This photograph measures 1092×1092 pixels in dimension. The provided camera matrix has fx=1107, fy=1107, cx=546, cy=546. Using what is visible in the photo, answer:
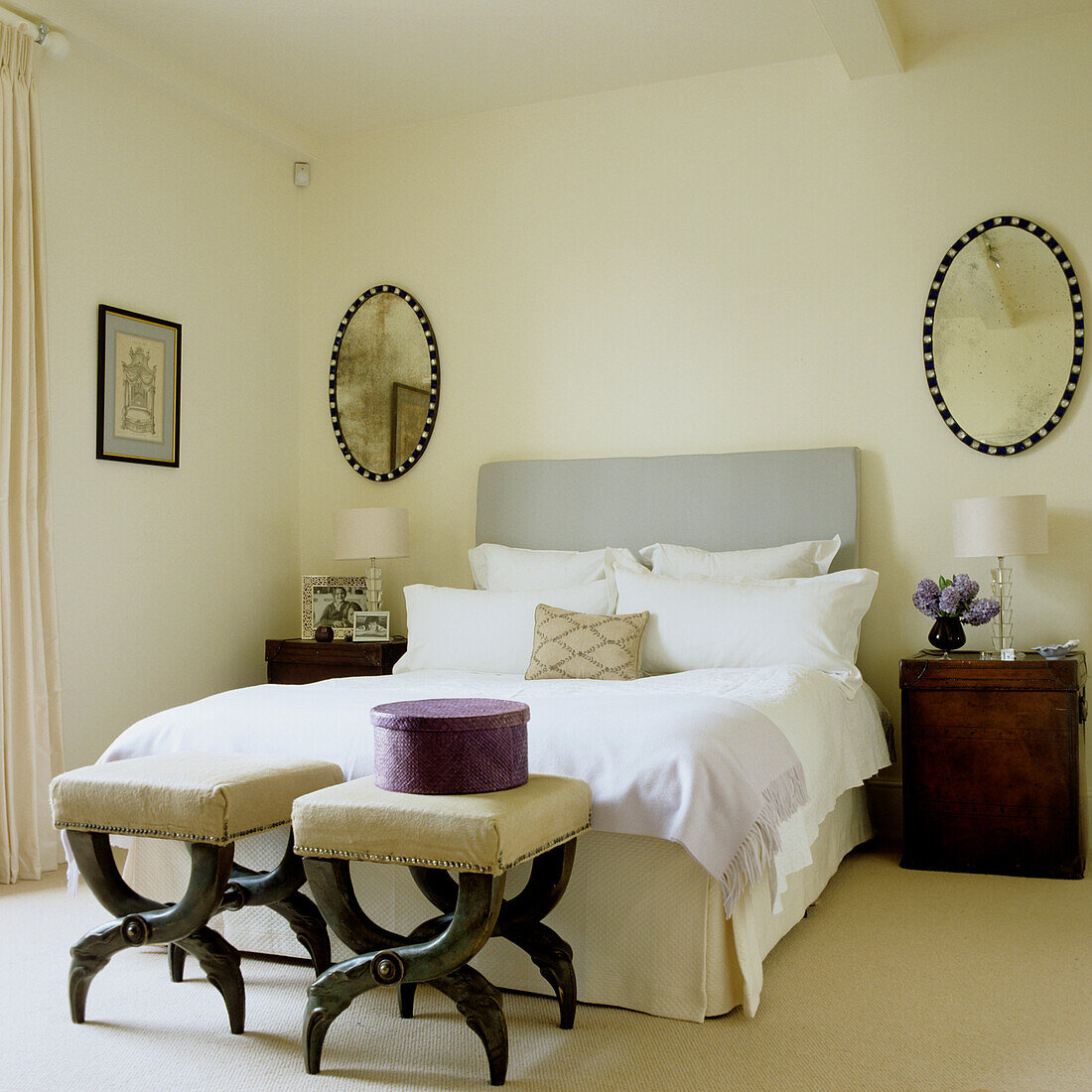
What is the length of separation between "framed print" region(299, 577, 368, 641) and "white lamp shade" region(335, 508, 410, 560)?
8.3 inches

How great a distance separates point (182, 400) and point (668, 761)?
301 cm

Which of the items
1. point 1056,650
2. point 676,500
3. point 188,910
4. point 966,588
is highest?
point 676,500

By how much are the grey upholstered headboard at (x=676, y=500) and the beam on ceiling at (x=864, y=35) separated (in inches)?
56.7

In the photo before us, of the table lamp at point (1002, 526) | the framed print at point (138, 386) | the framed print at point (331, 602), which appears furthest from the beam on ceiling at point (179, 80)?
the table lamp at point (1002, 526)

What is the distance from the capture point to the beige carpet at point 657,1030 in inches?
85.1

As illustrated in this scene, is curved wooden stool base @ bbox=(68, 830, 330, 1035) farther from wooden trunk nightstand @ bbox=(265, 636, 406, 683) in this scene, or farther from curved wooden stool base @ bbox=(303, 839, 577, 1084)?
wooden trunk nightstand @ bbox=(265, 636, 406, 683)

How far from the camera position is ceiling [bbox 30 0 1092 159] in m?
3.94

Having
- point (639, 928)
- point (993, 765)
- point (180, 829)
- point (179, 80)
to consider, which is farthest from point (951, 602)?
point (179, 80)

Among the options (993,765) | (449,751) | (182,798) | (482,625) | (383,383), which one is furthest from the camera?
(383,383)

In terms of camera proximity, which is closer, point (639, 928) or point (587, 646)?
point (639, 928)

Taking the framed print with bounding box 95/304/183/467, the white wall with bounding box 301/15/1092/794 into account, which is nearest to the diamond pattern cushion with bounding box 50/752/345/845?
the framed print with bounding box 95/304/183/467

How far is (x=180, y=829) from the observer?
233 cm

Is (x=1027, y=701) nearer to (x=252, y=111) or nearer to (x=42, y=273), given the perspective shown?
(x=42, y=273)

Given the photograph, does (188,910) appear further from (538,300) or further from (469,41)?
(469,41)
